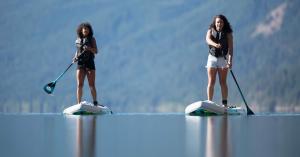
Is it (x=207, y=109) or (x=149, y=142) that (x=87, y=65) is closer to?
(x=207, y=109)

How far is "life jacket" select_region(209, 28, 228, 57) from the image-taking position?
1798 centimetres

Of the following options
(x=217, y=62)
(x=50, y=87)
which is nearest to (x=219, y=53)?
(x=217, y=62)

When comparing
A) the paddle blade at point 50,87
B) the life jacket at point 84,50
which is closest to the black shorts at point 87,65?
the life jacket at point 84,50

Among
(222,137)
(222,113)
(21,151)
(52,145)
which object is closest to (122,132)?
(222,137)

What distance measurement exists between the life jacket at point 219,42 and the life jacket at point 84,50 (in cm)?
255

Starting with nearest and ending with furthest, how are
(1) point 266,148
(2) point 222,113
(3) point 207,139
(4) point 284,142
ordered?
(1) point 266,148, (4) point 284,142, (3) point 207,139, (2) point 222,113

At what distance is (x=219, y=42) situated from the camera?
59.7 feet

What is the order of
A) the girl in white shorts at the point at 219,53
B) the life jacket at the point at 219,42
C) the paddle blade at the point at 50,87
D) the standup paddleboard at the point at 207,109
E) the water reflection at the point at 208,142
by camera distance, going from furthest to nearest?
1. the paddle blade at the point at 50,87
2. the life jacket at the point at 219,42
3. the girl in white shorts at the point at 219,53
4. the standup paddleboard at the point at 207,109
5. the water reflection at the point at 208,142

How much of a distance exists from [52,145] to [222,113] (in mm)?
9484

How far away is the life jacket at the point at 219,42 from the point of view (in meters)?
18.0

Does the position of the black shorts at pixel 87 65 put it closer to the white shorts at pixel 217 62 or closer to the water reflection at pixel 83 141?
the white shorts at pixel 217 62

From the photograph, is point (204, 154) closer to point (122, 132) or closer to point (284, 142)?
point (284, 142)

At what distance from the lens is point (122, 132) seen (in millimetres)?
10578

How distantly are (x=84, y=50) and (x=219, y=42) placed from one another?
278 cm
